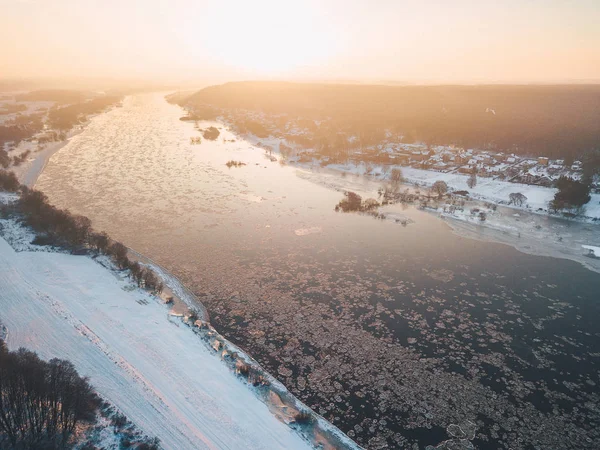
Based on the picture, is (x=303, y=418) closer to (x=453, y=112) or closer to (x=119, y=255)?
(x=119, y=255)

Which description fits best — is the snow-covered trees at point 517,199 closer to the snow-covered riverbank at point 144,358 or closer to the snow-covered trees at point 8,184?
the snow-covered riverbank at point 144,358

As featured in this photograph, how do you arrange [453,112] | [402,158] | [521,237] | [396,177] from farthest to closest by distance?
[453,112] → [402,158] → [396,177] → [521,237]

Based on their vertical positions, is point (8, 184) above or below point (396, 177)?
above

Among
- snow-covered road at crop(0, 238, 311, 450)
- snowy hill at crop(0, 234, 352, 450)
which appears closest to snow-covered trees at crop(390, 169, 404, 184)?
A: snowy hill at crop(0, 234, 352, 450)

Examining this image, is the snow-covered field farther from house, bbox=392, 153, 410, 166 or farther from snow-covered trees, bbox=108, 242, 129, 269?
snow-covered trees, bbox=108, 242, 129, 269

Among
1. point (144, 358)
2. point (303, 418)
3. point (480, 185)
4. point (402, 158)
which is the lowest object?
point (303, 418)

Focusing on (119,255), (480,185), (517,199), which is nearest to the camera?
(119,255)

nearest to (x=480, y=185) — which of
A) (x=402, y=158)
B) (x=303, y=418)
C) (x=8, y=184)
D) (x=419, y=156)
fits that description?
(x=402, y=158)

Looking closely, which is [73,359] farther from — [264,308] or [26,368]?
[264,308]

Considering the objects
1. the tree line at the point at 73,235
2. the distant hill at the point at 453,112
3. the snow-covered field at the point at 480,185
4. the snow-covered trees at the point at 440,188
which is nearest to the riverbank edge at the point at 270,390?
the tree line at the point at 73,235
